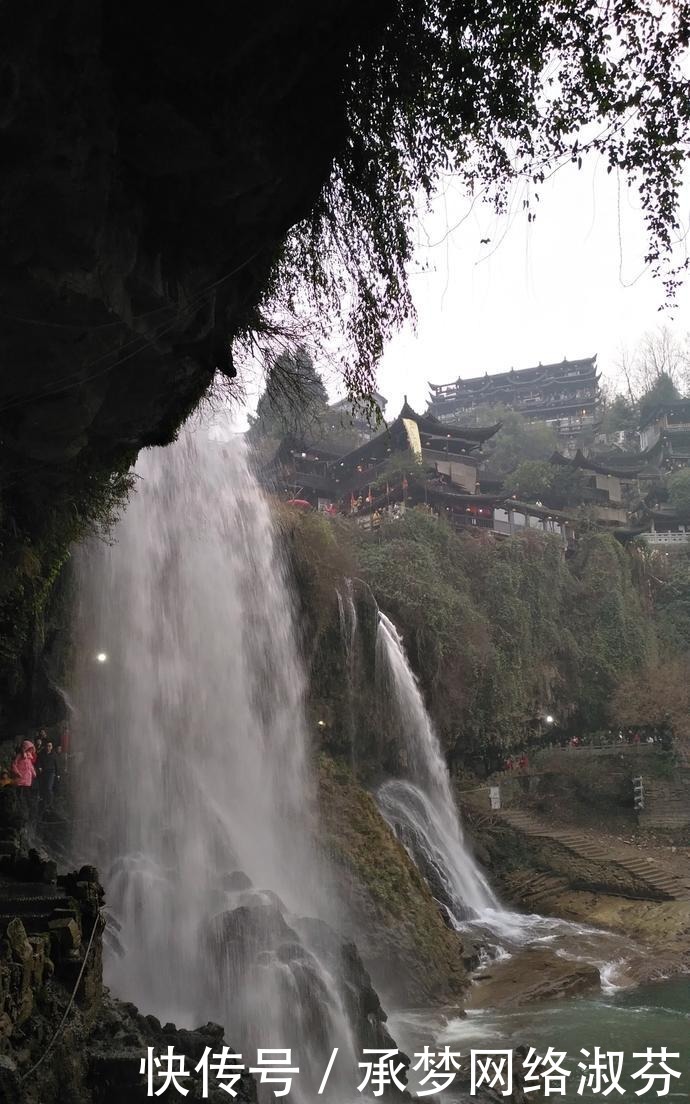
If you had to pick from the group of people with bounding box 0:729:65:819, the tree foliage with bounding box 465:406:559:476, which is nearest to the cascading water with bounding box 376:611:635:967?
the group of people with bounding box 0:729:65:819

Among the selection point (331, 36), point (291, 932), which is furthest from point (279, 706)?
point (331, 36)

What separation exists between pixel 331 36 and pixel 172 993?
33.6 ft

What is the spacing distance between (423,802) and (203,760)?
20.5 feet

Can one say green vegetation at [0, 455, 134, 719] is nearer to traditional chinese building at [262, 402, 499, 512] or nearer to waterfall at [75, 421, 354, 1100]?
waterfall at [75, 421, 354, 1100]

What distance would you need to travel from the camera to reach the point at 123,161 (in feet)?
14.4

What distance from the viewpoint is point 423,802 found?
18594 mm

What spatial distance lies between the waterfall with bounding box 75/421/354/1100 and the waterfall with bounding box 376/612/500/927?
2.82 metres

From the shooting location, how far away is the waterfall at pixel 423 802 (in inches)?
645

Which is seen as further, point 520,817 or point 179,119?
point 520,817

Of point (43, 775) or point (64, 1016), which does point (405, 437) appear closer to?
point (43, 775)

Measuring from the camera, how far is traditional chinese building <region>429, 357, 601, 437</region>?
191 ft

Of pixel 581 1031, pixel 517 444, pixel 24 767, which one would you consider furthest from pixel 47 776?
pixel 517 444

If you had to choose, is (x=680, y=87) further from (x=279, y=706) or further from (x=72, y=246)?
(x=279, y=706)

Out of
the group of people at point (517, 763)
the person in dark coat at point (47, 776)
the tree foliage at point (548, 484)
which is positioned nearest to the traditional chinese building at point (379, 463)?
the tree foliage at point (548, 484)
